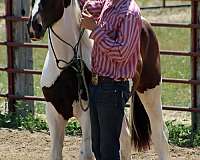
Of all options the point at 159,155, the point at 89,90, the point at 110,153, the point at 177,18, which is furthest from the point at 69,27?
the point at 177,18

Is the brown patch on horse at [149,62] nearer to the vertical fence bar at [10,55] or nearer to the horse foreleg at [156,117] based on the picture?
the horse foreleg at [156,117]

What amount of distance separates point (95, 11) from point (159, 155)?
206 centimetres

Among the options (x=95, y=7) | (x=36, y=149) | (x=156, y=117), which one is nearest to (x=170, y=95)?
(x=36, y=149)

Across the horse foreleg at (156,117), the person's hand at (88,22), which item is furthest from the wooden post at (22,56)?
the person's hand at (88,22)

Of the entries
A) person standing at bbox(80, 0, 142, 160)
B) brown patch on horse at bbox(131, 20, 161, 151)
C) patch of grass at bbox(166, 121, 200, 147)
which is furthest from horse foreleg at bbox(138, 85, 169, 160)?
person standing at bbox(80, 0, 142, 160)

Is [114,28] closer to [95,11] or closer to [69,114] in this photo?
[95,11]

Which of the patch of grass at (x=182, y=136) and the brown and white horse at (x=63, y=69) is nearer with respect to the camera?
the brown and white horse at (x=63, y=69)

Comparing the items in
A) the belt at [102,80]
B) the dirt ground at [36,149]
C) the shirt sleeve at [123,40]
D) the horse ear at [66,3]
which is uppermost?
the horse ear at [66,3]

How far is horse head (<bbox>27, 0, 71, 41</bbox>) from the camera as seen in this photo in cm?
452

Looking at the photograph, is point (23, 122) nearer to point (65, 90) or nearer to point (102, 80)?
point (65, 90)

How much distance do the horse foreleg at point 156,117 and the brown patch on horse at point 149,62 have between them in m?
0.07

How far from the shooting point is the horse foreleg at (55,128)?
16.7ft

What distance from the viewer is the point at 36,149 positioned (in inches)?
A: 280

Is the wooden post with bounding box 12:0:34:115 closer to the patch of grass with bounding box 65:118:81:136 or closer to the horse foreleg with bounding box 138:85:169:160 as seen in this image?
the patch of grass with bounding box 65:118:81:136
